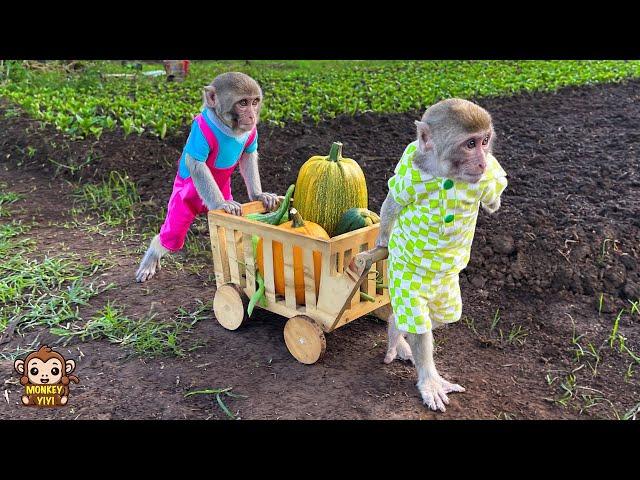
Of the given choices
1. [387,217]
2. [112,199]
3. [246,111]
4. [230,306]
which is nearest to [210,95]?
[246,111]

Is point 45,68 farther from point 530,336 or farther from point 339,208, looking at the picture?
point 530,336

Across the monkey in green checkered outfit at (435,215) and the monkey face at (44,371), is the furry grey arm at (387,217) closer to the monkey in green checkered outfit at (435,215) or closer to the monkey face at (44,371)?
the monkey in green checkered outfit at (435,215)

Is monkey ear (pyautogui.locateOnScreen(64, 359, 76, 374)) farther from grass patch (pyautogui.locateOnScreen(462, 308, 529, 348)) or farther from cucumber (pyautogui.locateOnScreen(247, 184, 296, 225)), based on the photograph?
grass patch (pyautogui.locateOnScreen(462, 308, 529, 348))

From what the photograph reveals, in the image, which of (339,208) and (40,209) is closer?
(339,208)

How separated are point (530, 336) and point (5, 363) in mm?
3194

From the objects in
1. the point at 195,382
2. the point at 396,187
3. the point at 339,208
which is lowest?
the point at 195,382

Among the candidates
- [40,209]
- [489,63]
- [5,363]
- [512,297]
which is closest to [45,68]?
[40,209]

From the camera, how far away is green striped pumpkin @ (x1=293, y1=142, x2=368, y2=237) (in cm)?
389

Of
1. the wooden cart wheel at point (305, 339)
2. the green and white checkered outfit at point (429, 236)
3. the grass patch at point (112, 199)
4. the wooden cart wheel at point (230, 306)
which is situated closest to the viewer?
the green and white checkered outfit at point (429, 236)

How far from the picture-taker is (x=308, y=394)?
3457mm

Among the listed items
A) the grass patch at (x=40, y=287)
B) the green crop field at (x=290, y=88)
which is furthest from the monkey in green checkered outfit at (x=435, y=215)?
the green crop field at (x=290, y=88)

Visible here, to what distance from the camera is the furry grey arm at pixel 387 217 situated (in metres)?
3.26

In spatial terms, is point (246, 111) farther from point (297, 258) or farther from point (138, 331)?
point (138, 331)

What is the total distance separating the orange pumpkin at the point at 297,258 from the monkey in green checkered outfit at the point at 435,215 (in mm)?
482
